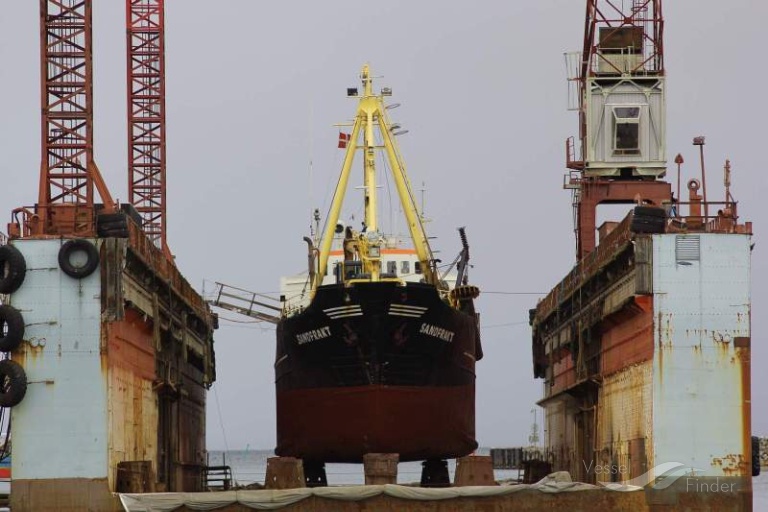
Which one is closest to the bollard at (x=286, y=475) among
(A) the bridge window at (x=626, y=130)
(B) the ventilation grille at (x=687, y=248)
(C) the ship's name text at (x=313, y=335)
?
(C) the ship's name text at (x=313, y=335)

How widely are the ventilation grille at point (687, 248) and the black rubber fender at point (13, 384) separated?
14594 mm

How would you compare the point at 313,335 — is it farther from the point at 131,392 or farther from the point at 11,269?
the point at 11,269

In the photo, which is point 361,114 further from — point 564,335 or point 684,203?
point 684,203

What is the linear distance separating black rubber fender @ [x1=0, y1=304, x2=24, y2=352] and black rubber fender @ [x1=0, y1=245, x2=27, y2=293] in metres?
0.44

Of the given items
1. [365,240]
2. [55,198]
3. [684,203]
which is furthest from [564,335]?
[55,198]

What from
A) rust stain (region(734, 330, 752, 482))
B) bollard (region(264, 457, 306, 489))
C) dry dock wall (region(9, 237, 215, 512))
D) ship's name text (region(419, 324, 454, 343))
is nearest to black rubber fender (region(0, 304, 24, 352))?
dry dock wall (region(9, 237, 215, 512))

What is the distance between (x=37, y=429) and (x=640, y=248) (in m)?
13.8

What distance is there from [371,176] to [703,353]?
717 inches

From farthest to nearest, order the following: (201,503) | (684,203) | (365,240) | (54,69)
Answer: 1. (365,240)
2. (54,69)
3. (684,203)
4. (201,503)

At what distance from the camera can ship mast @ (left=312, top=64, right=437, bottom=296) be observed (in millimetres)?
48750

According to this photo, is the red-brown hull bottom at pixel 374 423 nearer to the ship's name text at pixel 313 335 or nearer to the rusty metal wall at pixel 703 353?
the ship's name text at pixel 313 335

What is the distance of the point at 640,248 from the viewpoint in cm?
3456

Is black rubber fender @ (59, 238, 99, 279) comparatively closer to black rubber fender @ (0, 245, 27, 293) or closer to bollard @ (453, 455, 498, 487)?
black rubber fender @ (0, 245, 27, 293)

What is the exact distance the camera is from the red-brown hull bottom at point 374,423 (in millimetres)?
42688
